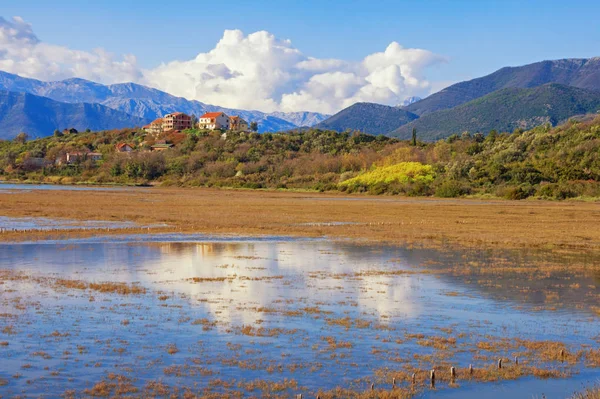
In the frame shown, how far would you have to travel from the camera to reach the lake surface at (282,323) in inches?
531

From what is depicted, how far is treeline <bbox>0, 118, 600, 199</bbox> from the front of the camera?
92.7m

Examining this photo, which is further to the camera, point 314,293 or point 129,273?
point 129,273

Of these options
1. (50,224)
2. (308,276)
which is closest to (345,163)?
(50,224)

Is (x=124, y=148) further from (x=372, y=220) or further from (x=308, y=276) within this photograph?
(x=308, y=276)

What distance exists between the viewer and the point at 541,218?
54.6 m

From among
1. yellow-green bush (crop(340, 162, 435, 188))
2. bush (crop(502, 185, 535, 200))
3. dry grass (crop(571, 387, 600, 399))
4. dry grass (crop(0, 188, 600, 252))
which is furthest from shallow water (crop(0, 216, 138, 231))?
yellow-green bush (crop(340, 162, 435, 188))

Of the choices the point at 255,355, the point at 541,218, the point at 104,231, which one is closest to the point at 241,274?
the point at 255,355

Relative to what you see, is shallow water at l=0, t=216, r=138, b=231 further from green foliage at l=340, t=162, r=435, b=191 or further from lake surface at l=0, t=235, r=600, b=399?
green foliage at l=340, t=162, r=435, b=191

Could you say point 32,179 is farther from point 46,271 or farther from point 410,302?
point 410,302

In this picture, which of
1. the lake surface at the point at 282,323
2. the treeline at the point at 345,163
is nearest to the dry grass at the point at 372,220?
the lake surface at the point at 282,323

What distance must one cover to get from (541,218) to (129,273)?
38090mm

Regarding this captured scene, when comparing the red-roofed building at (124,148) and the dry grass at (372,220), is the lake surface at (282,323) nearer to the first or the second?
the dry grass at (372,220)

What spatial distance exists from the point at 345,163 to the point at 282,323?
11186 centimetres

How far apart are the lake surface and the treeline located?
63.8 metres
